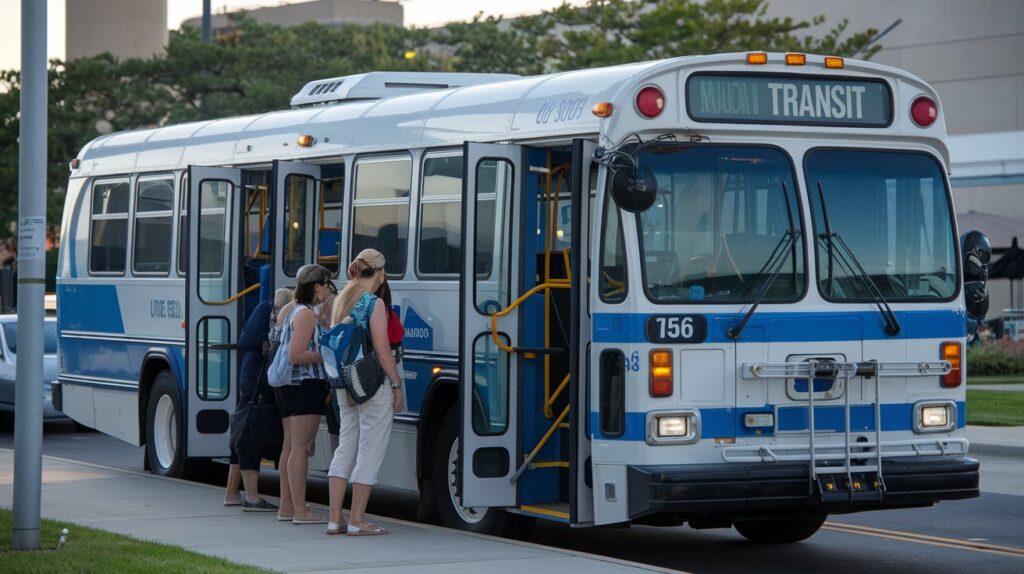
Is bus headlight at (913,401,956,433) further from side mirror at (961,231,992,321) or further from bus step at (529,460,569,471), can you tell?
bus step at (529,460,569,471)

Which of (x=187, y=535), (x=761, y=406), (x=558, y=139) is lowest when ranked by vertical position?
(x=187, y=535)

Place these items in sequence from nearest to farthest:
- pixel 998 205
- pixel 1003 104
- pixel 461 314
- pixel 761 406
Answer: pixel 761 406 → pixel 461 314 → pixel 998 205 → pixel 1003 104

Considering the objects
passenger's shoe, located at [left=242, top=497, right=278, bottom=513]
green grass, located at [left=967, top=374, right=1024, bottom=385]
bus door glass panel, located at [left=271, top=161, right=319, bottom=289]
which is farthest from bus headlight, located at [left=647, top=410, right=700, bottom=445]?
green grass, located at [left=967, top=374, right=1024, bottom=385]

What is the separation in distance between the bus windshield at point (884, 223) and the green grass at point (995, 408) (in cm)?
1143

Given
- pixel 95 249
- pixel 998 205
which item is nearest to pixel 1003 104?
pixel 998 205

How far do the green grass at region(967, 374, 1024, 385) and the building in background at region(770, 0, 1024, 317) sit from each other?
2047cm

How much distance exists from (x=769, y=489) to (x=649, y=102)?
2346 millimetres

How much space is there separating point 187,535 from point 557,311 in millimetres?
2806

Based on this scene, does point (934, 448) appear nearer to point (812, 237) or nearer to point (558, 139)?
point (812, 237)

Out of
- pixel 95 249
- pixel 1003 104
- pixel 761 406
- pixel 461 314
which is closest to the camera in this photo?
pixel 761 406

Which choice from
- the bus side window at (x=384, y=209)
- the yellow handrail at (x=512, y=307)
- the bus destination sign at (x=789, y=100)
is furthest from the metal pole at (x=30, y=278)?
the bus destination sign at (x=789, y=100)

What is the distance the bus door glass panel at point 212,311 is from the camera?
14430 mm

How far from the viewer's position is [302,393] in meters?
12.0

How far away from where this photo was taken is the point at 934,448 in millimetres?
10672
